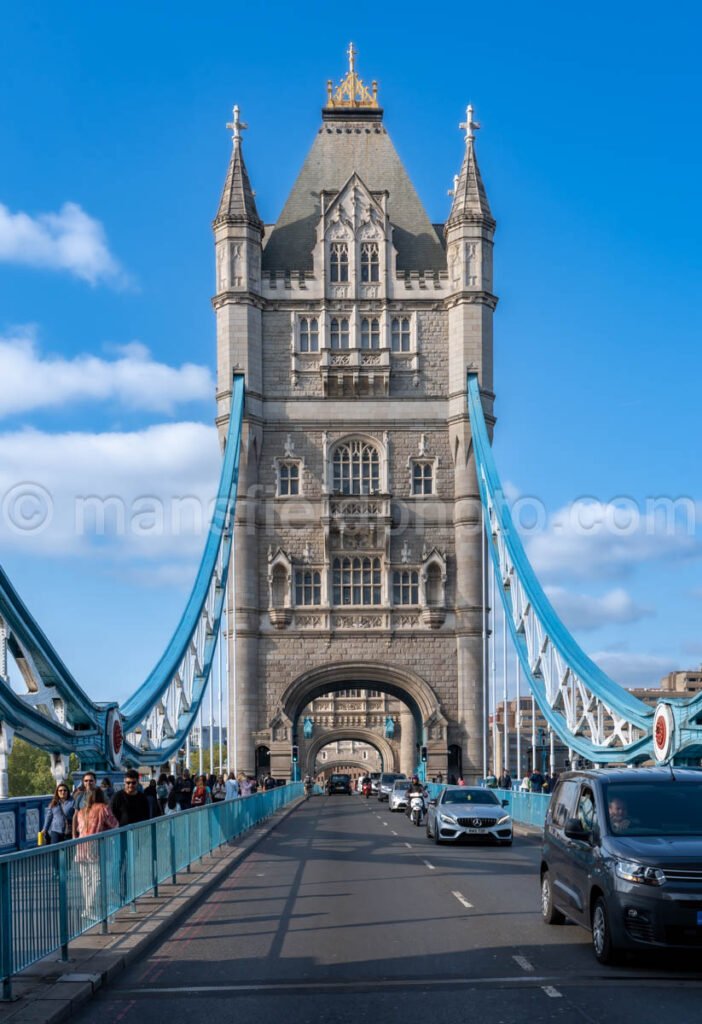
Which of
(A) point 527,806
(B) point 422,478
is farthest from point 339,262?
(A) point 527,806

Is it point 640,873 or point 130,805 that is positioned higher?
point 640,873

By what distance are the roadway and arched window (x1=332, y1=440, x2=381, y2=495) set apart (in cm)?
4222

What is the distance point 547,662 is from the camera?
5019cm

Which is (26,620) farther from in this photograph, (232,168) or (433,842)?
(232,168)

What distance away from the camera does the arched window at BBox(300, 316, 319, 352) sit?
206 ft

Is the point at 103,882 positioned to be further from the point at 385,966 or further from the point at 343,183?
the point at 343,183

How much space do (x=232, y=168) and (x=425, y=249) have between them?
9197mm

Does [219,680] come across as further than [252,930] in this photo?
Yes

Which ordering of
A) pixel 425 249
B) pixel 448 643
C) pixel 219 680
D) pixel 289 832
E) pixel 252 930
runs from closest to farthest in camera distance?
1. pixel 252 930
2. pixel 289 832
3. pixel 219 680
4. pixel 448 643
5. pixel 425 249

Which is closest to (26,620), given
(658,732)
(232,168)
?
(658,732)

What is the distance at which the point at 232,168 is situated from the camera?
64.2 metres

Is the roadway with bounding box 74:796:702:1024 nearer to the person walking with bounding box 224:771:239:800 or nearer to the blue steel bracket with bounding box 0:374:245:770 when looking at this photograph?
the blue steel bracket with bounding box 0:374:245:770

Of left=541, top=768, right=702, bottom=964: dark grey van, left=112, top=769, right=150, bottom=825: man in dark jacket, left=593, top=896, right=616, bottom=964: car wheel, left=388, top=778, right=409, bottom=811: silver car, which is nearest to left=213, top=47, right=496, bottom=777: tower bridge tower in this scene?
left=388, top=778, right=409, bottom=811: silver car

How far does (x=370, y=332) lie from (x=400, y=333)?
1301 millimetres
